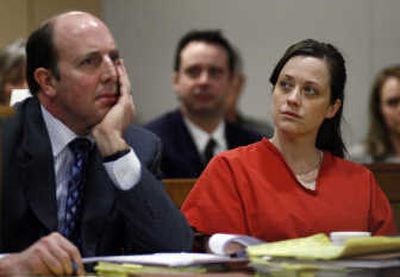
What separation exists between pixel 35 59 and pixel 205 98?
128 cm

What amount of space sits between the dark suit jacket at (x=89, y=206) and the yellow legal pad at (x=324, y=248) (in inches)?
15.3

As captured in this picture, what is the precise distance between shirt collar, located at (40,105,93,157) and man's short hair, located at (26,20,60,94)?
0.14 m

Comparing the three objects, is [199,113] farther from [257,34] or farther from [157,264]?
[157,264]

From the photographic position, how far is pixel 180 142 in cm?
318

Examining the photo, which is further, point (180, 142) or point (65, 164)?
point (180, 142)

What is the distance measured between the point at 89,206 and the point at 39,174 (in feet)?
0.42

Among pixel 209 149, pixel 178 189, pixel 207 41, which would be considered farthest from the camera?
pixel 207 41

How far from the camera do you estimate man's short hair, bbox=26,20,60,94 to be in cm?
219

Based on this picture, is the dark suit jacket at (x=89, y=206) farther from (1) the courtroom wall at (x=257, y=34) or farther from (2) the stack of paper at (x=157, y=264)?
(1) the courtroom wall at (x=257, y=34)

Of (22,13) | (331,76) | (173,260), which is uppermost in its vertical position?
(22,13)

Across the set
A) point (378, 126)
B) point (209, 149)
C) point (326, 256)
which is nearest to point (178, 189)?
point (209, 149)

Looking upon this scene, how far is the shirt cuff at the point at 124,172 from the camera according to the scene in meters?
1.93

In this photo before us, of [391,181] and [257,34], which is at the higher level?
[257,34]

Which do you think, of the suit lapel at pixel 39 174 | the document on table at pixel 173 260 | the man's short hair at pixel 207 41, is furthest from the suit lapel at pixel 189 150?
the document on table at pixel 173 260
